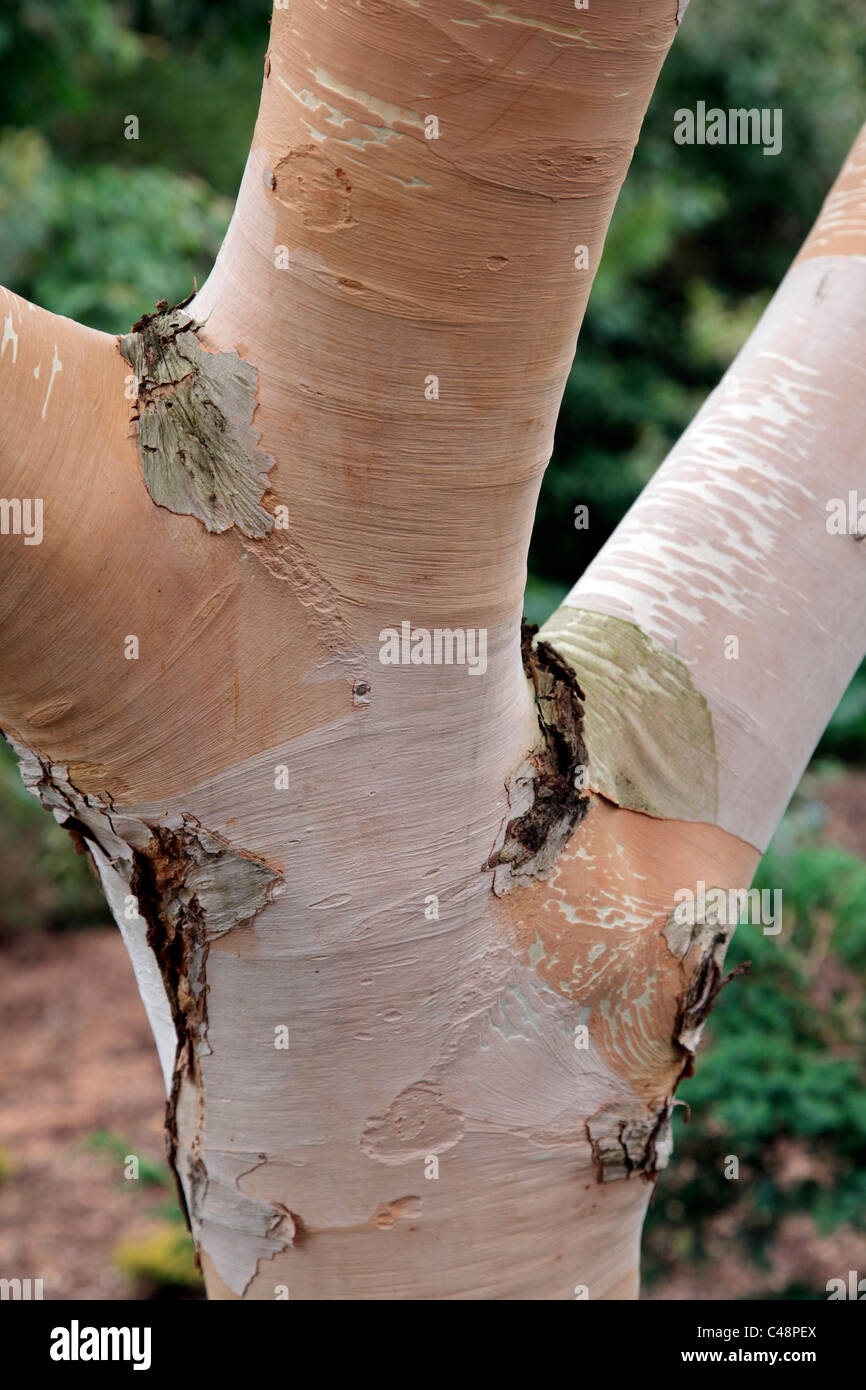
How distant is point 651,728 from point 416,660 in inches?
11.8

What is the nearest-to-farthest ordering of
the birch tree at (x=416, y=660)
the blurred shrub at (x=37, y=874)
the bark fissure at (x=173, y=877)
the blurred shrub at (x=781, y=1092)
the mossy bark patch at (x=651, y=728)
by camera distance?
the birch tree at (x=416, y=660)
the bark fissure at (x=173, y=877)
the mossy bark patch at (x=651, y=728)
the blurred shrub at (x=781, y=1092)
the blurred shrub at (x=37, y=874)

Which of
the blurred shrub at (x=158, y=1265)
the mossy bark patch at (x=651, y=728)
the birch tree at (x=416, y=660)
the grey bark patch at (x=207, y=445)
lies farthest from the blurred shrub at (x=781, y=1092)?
the grey bark patch at (x=207, y=445)

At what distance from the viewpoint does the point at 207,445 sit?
0.74 meters

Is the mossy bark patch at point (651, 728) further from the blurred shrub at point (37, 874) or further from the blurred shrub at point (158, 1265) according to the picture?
the blurred shrub at point (37, 874)

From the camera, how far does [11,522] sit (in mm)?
691

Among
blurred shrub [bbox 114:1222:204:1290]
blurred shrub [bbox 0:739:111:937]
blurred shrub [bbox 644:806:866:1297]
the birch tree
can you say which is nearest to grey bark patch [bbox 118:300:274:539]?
the birch tree

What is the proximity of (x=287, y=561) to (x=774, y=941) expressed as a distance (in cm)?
246

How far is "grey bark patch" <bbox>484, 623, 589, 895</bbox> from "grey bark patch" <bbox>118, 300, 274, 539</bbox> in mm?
304

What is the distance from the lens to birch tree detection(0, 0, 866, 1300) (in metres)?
0.67

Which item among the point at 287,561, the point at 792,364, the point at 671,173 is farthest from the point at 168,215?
the point at 671,173

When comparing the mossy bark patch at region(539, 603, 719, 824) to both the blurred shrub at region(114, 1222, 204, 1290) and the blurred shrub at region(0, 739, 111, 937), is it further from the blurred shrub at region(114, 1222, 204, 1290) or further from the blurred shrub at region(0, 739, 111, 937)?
the blurred shrub at region(0, 739, 111, 937)

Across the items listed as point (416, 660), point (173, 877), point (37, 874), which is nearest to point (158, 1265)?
point (37, 874)

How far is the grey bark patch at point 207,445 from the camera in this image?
73 cm
